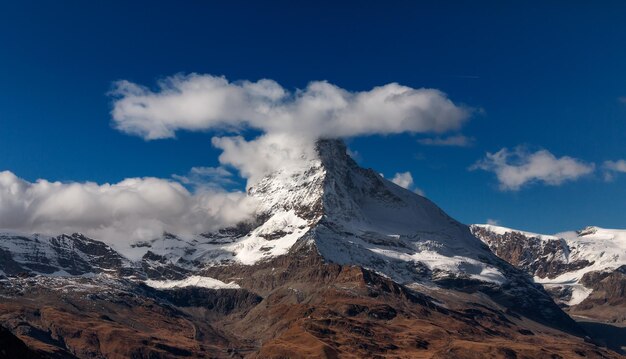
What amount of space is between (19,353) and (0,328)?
7282mm

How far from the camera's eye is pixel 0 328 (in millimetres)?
183500

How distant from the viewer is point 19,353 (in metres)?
184
